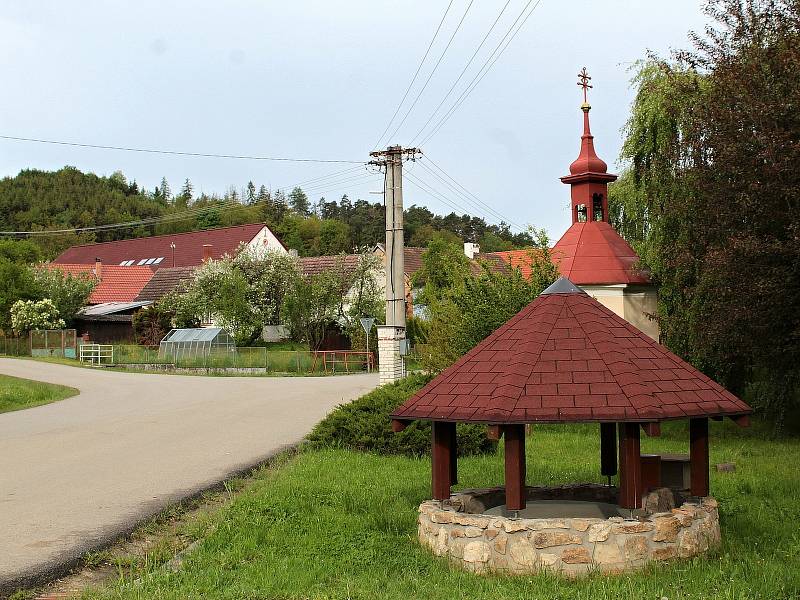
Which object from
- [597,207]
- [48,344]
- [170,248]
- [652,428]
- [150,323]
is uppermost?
[170,248]

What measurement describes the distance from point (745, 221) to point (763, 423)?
6659 millimetres

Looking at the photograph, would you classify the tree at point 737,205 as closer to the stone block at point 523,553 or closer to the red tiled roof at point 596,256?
the red tiled roof at point 596,256

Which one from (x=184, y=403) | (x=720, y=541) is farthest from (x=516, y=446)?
(x=184, y=403)

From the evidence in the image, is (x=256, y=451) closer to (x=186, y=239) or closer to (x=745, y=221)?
(x=745, y=221)

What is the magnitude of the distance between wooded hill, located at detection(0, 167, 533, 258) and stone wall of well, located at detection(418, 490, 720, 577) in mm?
85667

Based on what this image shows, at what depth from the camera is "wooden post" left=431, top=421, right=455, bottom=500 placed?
9414 mm

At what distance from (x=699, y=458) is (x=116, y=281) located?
65221mm

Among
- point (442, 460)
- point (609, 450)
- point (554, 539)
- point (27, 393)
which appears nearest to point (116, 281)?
point (27, 393)

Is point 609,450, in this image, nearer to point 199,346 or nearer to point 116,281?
point 199,346

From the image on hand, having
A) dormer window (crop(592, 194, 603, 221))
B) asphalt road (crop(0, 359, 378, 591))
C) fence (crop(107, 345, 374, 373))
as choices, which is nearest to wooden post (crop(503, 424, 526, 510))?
asphalt road (crop(0, 359, 378, 591))

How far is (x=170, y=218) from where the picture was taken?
107500 mm

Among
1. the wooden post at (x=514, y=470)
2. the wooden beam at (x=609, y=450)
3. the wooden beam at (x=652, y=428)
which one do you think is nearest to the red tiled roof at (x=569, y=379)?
the wooden beam at (x=652, y=428)

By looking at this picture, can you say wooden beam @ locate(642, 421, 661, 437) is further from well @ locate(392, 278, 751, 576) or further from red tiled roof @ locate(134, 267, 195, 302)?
red tiled roof @ locate(134, 267, 195, 302)

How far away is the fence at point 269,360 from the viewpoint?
42.2 metres
